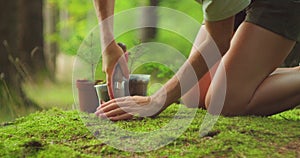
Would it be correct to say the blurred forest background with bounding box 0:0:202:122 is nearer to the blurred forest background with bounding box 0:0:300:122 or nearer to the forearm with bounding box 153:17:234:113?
the blurred forest background with bounding box 0:0:300:122

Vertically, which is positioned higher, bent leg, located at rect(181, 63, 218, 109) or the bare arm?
the bare arm

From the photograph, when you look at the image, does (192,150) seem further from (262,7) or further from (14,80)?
(14,80)

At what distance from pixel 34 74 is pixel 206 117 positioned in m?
3.48

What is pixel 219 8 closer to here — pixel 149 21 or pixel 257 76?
pixel 257 76

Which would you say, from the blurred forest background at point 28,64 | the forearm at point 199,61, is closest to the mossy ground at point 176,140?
the forearm at point 199,61

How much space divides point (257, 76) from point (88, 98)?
37.4 inches

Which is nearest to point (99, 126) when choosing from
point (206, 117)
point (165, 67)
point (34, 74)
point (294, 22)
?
point (206, 117)

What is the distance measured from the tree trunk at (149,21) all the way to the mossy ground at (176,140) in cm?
489

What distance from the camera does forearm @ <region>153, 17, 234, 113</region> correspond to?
6.78ft

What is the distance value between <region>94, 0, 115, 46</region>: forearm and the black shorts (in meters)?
0.72

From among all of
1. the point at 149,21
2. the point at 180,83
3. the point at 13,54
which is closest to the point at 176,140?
the point at 180,83

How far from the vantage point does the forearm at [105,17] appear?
7.80 ft

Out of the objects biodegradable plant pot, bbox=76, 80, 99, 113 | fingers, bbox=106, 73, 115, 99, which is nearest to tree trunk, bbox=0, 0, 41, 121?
biodegradable plant pot, bbox=76, 80, 99, 113

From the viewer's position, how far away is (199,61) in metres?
2.12
